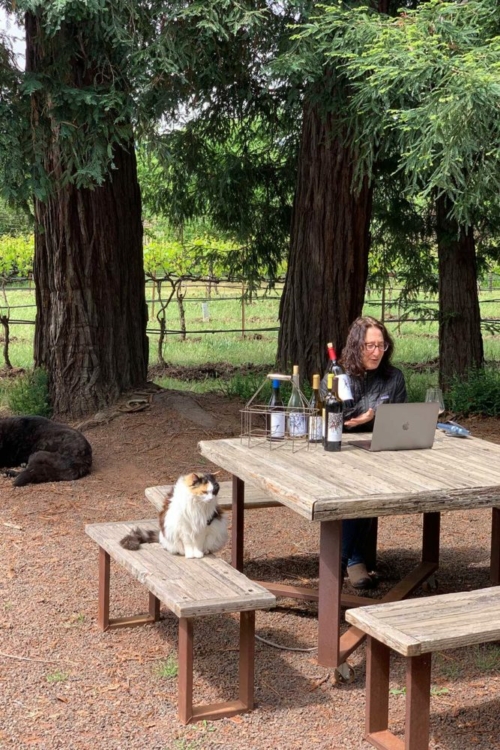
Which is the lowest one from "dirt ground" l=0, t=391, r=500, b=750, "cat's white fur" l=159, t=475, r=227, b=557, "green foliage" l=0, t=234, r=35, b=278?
"dirt ground" l=0, t=391, r=500, b=750

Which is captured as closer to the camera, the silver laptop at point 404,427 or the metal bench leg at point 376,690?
the metal bench leg at point 376,690

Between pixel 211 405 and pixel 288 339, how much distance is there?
3.82 feet

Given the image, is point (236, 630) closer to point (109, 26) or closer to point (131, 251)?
point (109, 26)

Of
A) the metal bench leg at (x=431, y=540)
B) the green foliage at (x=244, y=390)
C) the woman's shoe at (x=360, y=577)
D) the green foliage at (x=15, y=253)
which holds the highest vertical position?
the green foliage at (x=15, y=253)

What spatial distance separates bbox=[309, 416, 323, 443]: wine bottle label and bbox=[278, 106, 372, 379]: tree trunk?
5.11m

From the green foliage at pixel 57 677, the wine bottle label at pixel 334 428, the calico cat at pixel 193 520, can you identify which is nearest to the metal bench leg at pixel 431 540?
the wine bottle label at pixel 334 428

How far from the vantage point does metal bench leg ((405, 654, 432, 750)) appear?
334 cm

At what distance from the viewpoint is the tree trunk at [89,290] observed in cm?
964

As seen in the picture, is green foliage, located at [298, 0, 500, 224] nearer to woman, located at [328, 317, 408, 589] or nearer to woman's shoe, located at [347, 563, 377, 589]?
woman, located at [328, 317, 408, 589]

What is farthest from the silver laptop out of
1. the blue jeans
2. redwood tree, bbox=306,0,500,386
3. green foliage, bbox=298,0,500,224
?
green foliage, bbox=298,0,500,224

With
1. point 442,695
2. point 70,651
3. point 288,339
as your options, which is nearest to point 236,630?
point 70,651

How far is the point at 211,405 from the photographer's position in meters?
10.2

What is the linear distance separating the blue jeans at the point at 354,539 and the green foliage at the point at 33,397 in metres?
5.09

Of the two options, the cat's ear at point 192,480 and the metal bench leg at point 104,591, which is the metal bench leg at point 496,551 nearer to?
the cat's ear at point 192,480
